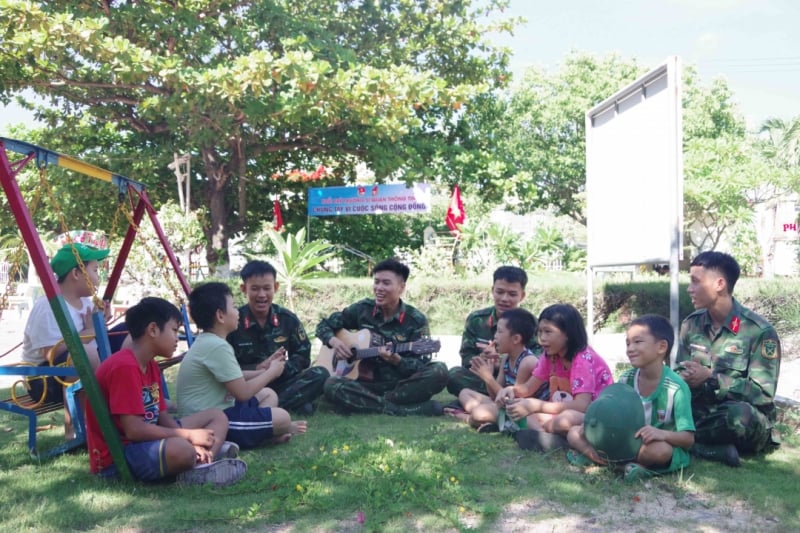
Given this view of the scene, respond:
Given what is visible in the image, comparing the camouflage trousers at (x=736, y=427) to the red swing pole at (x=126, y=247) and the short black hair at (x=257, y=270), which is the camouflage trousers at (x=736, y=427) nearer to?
the short black hair at (x=257, y=270)

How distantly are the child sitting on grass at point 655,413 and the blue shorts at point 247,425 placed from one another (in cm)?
183

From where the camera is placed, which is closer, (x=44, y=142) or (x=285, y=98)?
(x=285, y=98)

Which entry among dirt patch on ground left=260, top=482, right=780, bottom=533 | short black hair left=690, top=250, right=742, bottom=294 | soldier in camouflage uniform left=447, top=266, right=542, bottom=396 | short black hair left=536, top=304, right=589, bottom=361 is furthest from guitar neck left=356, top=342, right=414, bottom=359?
dirt patch on ground left=260, top=482, right=780, bottom=533

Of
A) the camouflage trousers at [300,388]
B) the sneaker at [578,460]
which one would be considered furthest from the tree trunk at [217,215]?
the sneaker at [578,460]

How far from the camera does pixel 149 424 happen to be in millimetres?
3785

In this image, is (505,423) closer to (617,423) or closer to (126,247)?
(617,423)

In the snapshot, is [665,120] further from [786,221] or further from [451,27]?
[786,221]

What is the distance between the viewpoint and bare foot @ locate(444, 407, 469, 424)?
5602 mm

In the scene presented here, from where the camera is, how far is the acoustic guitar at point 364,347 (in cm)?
592

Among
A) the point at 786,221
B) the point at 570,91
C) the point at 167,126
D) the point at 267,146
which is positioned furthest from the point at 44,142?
the point at 786,221

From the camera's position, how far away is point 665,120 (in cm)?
620

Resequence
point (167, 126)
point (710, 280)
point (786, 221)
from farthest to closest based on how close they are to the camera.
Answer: point (786, 221)
point (167, 126)
point (710, 280)

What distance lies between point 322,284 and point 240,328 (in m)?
6.55

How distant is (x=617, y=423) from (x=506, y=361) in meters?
1.50
